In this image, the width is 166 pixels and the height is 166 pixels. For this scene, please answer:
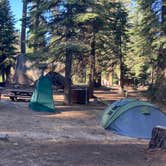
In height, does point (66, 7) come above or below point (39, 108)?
above

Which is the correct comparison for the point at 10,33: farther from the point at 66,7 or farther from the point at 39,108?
the point at 39,108

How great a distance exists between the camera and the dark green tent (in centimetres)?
1833

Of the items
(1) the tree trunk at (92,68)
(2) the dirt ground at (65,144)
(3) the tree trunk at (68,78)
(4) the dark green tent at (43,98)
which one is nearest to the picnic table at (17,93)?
(3) the tree trunk at (68,78)

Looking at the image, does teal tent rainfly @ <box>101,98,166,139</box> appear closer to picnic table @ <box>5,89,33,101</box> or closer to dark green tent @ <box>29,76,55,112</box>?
dark green tent @ <box>29,76,55,112</box>

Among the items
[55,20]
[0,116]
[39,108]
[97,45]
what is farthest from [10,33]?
[0,116]

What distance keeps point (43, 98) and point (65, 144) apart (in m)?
8.06

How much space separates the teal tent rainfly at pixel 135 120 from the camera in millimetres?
13341

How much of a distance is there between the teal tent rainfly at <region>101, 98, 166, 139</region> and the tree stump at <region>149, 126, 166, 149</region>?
10.2 feet

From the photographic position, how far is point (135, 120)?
13.6 metres

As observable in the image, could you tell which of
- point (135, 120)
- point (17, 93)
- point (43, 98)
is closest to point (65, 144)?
point (135, 120)

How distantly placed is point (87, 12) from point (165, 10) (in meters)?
4.32

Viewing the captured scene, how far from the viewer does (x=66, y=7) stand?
20.6m

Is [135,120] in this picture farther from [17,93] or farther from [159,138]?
[17,93]

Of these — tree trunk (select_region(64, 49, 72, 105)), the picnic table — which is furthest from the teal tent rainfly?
the picnic table
